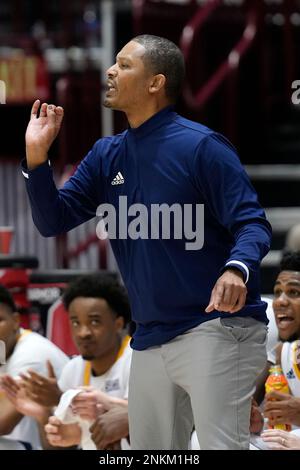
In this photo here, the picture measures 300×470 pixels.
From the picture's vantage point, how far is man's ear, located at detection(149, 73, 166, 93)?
3.86 m

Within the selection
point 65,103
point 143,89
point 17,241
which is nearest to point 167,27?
point 65,103

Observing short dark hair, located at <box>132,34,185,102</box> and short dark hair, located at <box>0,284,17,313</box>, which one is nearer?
short dark hair, located at <box>132,34,185,102</box>

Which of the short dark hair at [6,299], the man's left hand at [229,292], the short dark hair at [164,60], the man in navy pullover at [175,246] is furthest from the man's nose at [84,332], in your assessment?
the man's left hand at [229,292]

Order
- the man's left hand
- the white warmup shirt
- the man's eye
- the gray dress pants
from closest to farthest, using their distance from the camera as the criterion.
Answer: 1. the man's left hand
2. the gray dress pants
3. the man's eye
4. the white warmup shirt

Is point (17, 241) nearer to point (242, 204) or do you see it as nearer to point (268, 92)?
point (268, 92)

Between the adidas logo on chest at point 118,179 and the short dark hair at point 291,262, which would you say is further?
the short dark hair at point 291,262

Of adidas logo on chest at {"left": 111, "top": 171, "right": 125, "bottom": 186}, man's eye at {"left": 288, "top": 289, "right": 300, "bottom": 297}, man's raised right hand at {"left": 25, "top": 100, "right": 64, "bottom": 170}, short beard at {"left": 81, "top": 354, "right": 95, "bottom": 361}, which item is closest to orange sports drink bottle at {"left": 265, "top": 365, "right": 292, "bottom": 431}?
man's eye at {"left": 288, "top": 289, "right": 300, "bottom": 297}

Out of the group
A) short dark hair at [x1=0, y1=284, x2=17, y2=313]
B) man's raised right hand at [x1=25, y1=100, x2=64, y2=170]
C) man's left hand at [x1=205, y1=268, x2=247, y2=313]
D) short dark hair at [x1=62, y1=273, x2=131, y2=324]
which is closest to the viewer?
man's left hand at [x1=205, y1=268, x2=247, y2=313]

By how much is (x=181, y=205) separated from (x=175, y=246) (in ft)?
0.42

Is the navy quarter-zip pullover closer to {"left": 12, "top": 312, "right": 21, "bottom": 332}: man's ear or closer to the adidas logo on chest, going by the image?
the adidas logo on chest

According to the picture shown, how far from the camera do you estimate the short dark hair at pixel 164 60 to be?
3.86 metres

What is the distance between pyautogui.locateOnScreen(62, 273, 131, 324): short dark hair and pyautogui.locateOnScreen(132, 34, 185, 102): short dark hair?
175cm

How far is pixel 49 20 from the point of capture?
11.7 metres

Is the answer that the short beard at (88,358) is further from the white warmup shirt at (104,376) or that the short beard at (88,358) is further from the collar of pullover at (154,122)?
the collar of pullover at (154,122)
